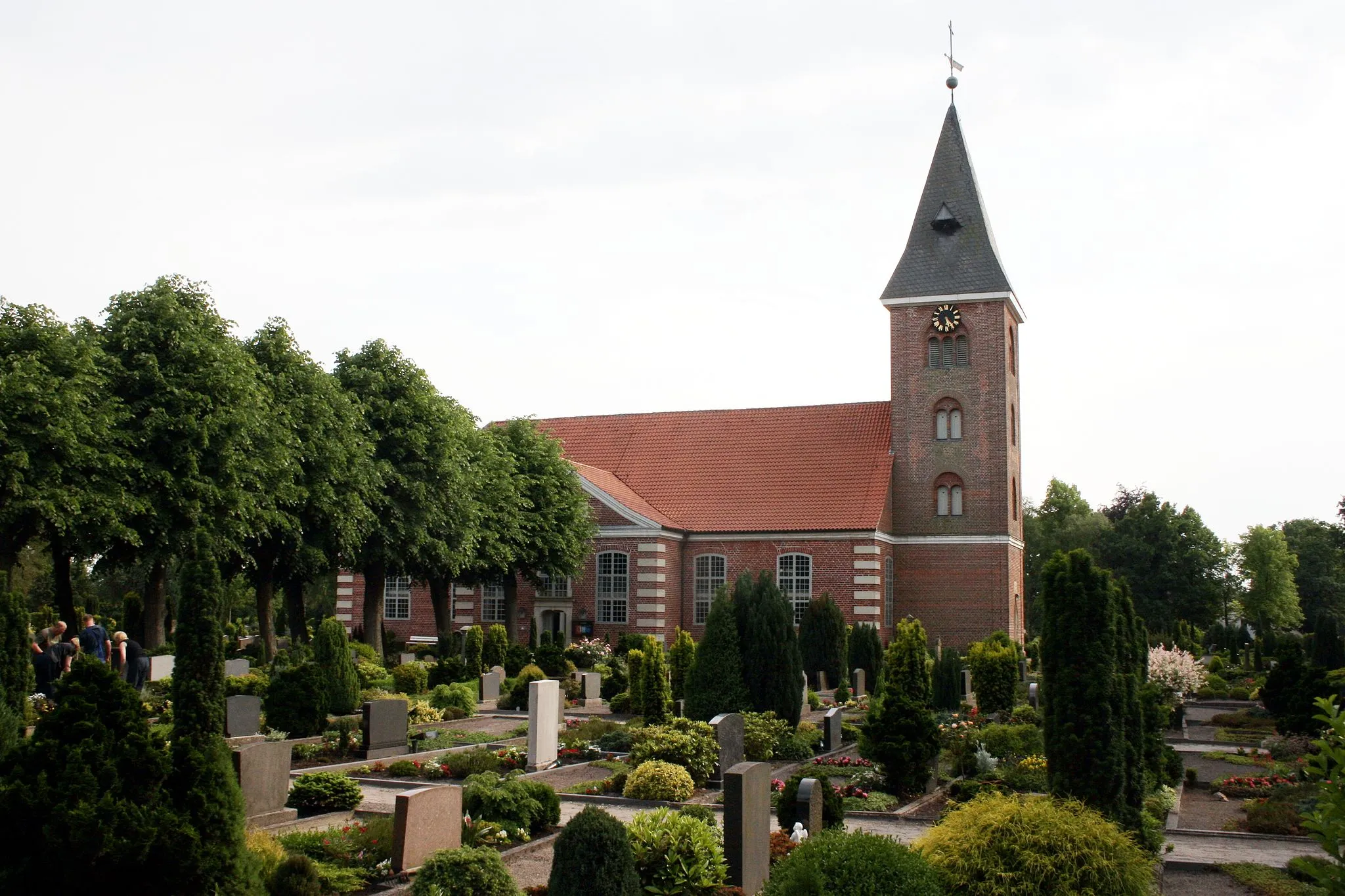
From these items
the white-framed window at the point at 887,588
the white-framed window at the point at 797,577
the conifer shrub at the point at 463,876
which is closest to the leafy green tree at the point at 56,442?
the conifer shrub at the point at 463,876

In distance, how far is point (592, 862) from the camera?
786 centimetres

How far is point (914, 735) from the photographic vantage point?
50.3ft

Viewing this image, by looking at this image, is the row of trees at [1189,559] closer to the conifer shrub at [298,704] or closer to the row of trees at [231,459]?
the row of trees at [231,459]

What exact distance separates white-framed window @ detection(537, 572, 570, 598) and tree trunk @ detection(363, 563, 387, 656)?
8639 millimetres

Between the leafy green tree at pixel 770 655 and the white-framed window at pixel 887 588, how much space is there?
20846 millimetres

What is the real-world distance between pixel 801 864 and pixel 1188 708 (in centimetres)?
2572

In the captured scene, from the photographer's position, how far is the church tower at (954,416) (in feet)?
136

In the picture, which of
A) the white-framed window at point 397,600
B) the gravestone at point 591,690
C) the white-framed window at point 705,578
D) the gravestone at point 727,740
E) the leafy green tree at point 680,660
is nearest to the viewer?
Result: the gravestone at point 727,740

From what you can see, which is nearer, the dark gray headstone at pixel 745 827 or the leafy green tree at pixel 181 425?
the dark gray headstone at pixel 745 827

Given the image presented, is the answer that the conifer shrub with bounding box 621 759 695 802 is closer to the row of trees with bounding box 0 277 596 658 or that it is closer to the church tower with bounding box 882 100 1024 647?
the row of trees with bounding box 0 277 596 658

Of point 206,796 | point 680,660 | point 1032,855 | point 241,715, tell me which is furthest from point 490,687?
point 1032,855

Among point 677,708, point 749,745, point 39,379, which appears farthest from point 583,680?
point 39,379

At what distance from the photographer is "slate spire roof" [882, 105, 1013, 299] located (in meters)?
41.9

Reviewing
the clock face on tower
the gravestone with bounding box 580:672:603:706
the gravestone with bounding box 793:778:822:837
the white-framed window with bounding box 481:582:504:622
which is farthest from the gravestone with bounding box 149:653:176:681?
the clock face on tower
